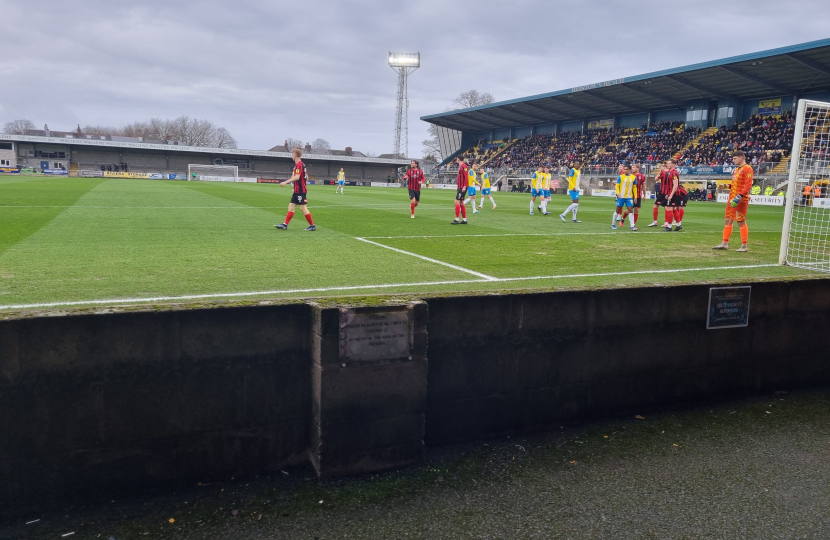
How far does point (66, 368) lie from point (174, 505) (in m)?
0.98

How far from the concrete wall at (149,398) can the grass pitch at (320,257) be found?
2.50m

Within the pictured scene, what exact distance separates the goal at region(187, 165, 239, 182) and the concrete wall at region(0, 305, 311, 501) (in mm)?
70119

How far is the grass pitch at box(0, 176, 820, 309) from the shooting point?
23.2ft

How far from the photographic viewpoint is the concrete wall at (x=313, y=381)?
324cm

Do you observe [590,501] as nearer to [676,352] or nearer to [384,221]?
[676,352]

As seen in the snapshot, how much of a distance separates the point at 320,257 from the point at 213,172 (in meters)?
70.1

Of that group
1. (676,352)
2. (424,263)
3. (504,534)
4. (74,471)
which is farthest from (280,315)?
(424,263)

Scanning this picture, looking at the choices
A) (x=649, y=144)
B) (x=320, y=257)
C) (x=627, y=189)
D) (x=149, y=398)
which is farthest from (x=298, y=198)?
(x=649, y=144)

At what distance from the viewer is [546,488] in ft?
11.8

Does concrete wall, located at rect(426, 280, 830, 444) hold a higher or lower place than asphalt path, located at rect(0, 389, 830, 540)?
higher

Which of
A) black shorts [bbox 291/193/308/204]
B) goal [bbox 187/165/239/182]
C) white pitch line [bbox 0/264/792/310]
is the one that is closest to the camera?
white pitch line [bbox 0/264/792/310]

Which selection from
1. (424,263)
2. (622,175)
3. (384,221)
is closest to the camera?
(424,263)

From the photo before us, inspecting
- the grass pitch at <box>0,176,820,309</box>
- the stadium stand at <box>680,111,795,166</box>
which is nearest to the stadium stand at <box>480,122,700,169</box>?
the stadium stand at <box>680,111,795,166</box>

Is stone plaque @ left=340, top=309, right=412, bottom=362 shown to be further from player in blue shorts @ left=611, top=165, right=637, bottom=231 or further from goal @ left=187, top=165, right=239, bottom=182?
goal @ left=187, top=165, right=239, bottom=182
